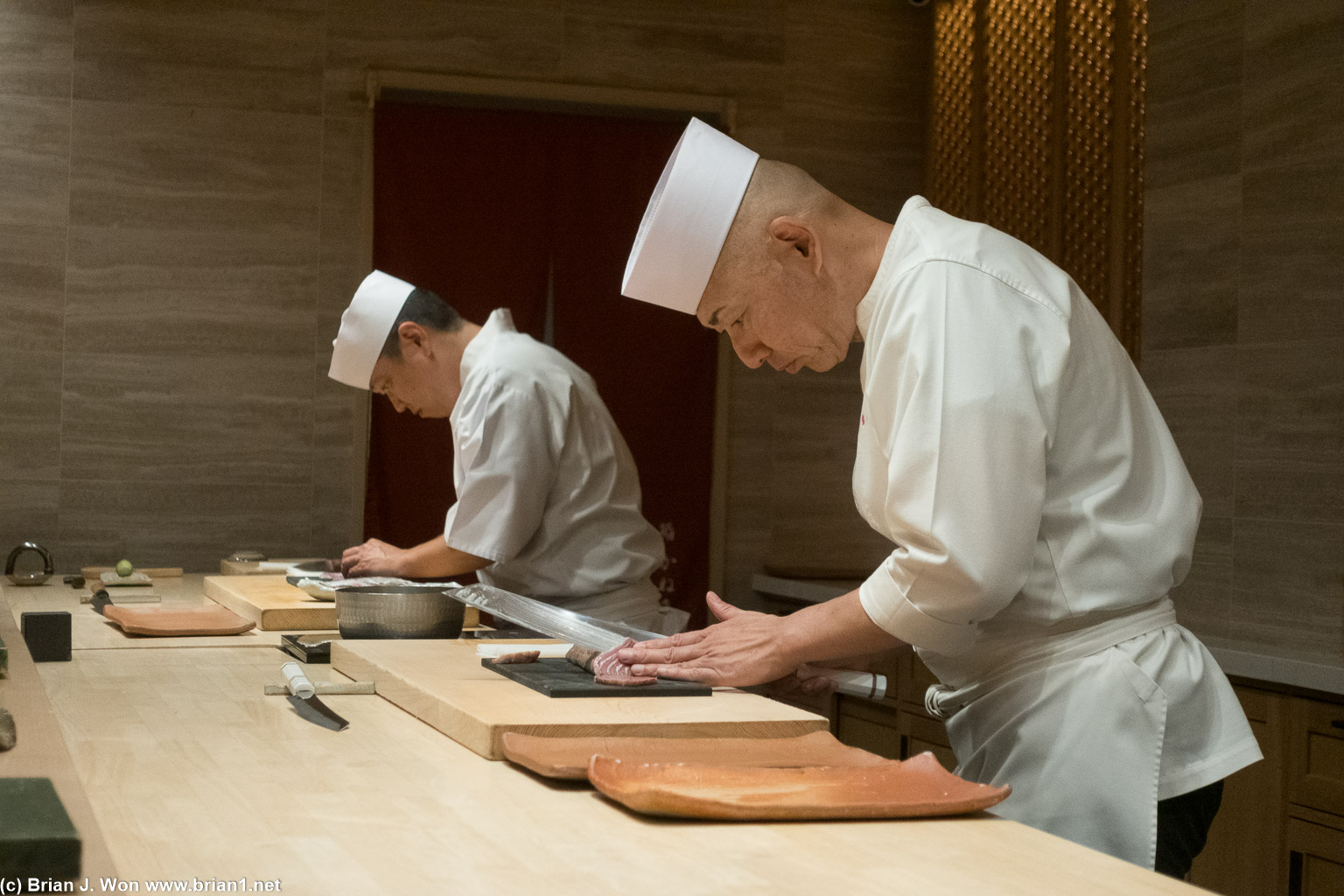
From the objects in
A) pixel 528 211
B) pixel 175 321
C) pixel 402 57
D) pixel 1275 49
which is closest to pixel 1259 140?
pixel 1275 49

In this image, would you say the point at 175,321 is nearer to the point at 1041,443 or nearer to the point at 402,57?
the point at 402,57

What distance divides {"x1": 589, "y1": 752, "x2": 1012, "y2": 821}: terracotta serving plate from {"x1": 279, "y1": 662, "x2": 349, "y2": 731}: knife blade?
17.3 inches

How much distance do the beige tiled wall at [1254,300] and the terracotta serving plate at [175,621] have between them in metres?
2.33

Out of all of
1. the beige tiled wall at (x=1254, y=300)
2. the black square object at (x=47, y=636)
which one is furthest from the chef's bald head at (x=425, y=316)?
the beige tiled wall at (x=1254, y=300)

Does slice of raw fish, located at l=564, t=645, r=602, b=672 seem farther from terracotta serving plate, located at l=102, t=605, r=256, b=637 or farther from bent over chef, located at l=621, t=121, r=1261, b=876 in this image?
terracotta serving plate, located at l=102, t=605, r=256, b=637

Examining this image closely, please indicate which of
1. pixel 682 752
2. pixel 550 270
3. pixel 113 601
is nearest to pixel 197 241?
pixel 550 270

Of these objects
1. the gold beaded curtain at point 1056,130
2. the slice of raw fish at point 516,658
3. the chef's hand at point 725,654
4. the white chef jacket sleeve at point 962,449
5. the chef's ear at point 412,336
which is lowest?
the slice of raw fish at point 516,658

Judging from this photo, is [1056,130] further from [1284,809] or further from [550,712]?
[550,712]

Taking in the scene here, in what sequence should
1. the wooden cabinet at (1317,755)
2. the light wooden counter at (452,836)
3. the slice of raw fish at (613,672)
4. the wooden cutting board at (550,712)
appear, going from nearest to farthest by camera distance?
the light wooden counter at (452,836) → the wooden cutting board at (550,712) → the slice of raw fish at (613,672) → the wooden cabinet at (1317,755)

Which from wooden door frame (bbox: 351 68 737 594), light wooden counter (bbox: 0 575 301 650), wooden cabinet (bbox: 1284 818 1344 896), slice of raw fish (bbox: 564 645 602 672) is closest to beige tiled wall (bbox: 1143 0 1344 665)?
wooden cabinet (bbox: 1284 818 1344 896)

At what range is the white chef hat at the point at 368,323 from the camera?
339 cm

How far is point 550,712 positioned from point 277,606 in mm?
1258

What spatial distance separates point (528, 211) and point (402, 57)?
67cm

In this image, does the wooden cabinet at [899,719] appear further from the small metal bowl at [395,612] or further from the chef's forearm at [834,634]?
the chef's forearm at [834,634]
